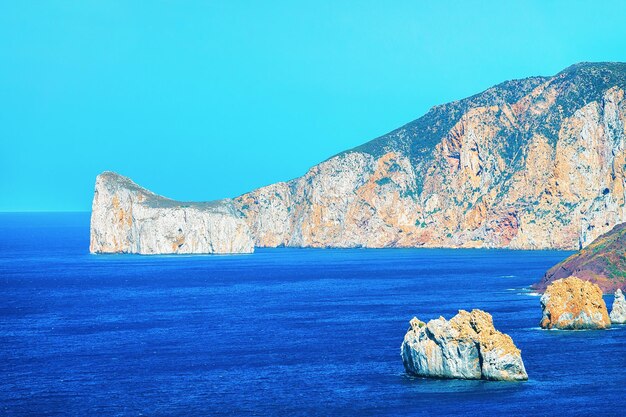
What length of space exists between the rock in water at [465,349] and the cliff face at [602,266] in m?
70.7

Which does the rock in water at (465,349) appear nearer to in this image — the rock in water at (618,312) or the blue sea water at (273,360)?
the blue sea water at (273,360)

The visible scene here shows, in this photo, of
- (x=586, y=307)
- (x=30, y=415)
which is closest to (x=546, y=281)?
(x=586, y=307)

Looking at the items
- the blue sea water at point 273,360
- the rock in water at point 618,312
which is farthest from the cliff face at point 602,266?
the rock in water at point 618,312

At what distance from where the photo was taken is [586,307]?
12550 centimetres

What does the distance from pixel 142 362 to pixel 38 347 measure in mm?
17145

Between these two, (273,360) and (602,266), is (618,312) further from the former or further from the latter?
(273,360)

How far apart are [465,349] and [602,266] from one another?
76.7 meters

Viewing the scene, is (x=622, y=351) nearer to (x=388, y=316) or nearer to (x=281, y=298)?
(x=388, y=316)

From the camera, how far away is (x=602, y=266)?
165000mm

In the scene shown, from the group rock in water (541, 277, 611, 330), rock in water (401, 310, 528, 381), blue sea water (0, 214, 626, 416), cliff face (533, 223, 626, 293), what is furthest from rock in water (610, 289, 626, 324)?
rock in water (401, 310, 528, 381)

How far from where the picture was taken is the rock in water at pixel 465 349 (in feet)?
302

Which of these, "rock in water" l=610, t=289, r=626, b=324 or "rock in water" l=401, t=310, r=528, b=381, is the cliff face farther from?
"rock in water" l=401, t=310, r=528, b=381

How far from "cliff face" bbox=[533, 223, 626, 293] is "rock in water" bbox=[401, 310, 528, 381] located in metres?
70.7

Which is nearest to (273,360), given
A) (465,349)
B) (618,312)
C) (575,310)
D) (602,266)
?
(465,349)
